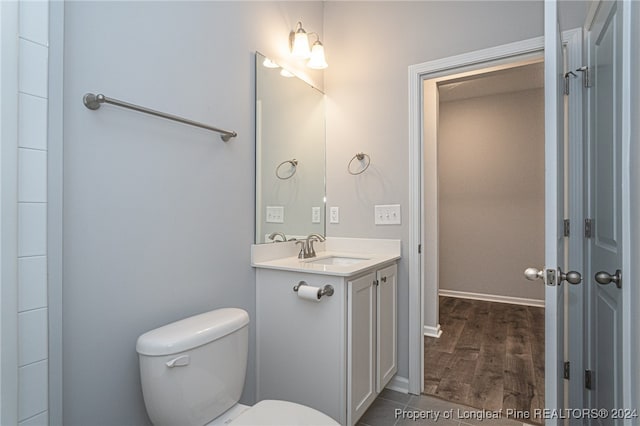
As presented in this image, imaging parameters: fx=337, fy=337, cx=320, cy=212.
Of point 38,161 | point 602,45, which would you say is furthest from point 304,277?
point 602,45

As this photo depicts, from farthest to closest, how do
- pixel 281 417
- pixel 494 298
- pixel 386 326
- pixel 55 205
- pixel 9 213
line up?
pixel 494 298
pixel 386 326
pixel 281 417
pixel 55 205
pixel 9 213

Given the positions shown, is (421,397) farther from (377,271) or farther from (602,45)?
(602,45)

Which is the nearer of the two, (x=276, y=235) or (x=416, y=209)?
(x=276, y=235)

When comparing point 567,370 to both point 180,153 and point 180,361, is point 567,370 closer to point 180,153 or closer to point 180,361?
point 180,361

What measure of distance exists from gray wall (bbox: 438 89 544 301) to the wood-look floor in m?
0.58

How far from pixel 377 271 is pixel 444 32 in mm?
1518

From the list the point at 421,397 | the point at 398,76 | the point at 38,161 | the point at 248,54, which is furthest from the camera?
the point at 398,76

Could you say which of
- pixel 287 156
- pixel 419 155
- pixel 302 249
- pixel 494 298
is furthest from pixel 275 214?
pixel 494 298

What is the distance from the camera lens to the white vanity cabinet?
5.17 ft

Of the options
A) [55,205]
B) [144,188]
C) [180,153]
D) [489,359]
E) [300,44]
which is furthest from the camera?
[489,359]

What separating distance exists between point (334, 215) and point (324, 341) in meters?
1.02

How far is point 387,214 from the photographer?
7.30 feet

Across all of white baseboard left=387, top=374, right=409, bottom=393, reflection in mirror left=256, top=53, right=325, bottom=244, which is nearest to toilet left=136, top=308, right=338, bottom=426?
reflection in mirror left=256, top=53, right=325, bottom=244

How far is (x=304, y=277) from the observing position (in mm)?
1674
